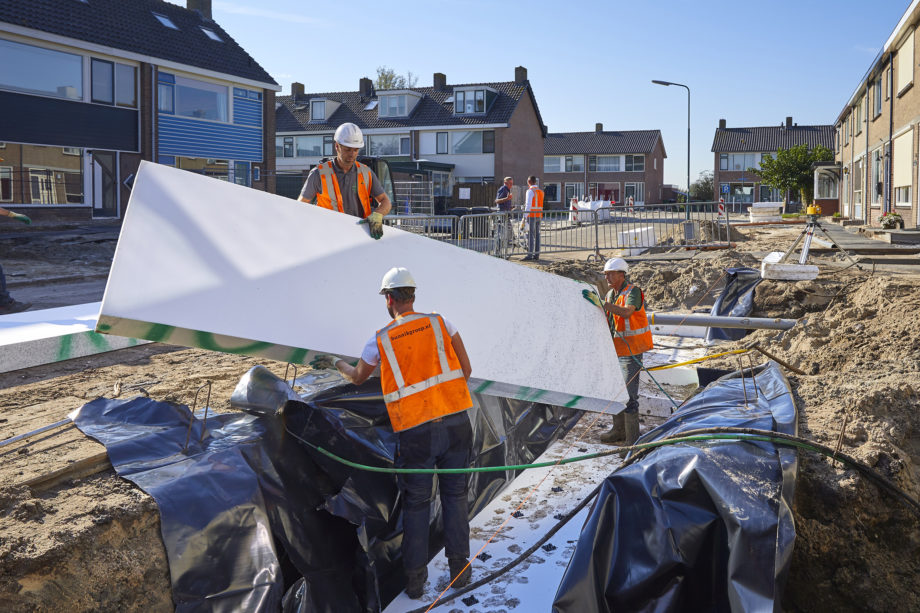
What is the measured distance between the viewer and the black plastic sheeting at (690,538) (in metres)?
3.06

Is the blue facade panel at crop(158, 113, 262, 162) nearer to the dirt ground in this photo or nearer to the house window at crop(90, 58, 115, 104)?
the house window at crop(90, 58, 115, 104)

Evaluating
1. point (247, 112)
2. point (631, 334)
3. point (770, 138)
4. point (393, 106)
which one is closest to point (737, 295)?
point (631, 334)

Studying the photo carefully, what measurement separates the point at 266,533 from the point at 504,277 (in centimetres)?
318

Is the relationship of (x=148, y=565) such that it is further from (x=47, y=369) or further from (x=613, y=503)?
(x=47, y=369)

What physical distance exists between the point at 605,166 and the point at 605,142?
2.22 m

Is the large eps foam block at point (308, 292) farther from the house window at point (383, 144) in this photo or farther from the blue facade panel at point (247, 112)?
the house window at point (383, 144)

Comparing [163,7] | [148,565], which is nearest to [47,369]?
[148,565]

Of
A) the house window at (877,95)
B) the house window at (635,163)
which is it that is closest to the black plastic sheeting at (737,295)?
the house window at (877,95)

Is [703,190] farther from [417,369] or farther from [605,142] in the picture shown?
[417,369]

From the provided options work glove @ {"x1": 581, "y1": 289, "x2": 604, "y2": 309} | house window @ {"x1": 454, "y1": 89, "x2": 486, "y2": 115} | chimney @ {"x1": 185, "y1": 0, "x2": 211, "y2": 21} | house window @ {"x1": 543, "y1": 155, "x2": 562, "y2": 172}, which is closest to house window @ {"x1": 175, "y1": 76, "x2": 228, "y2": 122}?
chimney @ {"x1": 185, "y1": 0, "x2": 211, "y2": 21}

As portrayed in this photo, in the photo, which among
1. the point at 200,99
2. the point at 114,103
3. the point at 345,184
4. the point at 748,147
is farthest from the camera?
the point at 748,147

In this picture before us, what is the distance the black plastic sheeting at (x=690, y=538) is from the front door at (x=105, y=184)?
23.6 meters

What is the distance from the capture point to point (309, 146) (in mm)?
46844

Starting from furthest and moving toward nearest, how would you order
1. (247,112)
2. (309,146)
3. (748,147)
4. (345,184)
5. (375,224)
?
(748,147)
(309,146)
(247,112)
(345,184)
(375,224)
